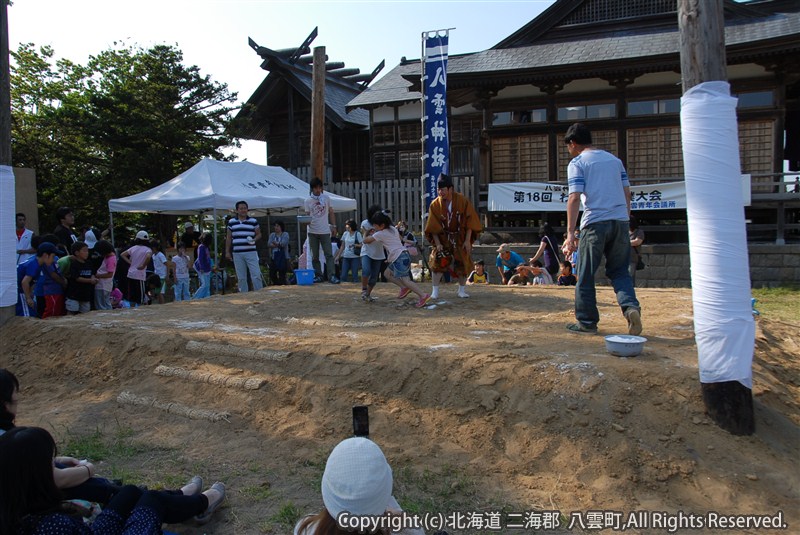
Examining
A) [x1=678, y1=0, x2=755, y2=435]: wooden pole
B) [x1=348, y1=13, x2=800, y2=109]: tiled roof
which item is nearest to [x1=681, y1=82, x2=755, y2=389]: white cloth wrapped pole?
[x1=678, y1=0, x2=755, y2=435]: wooden pole

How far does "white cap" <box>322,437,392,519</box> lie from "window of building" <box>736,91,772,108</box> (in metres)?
14.7

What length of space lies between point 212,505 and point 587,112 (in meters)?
14.2

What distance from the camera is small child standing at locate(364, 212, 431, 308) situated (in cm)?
712

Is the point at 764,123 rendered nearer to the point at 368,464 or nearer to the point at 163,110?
the point at 368,464

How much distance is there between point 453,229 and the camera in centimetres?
709

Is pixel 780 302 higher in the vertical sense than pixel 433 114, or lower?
lower

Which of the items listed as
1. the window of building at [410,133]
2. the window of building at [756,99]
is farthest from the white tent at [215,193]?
the window of building at [756,99]

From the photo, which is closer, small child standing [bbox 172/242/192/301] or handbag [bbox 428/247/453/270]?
handbag [bbox 428/247/453/270]

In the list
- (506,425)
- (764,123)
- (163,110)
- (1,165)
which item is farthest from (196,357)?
(163,110)

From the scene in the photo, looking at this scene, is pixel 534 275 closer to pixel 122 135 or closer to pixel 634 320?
pixel 634 320

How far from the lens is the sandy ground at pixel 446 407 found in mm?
3141

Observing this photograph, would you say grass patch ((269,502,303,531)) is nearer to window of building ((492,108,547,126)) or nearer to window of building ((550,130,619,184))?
window of building ((550,130,619,184))

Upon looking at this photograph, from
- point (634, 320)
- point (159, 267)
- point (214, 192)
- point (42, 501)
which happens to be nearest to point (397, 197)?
point (214, 192)

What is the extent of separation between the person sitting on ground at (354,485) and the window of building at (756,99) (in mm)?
14682
